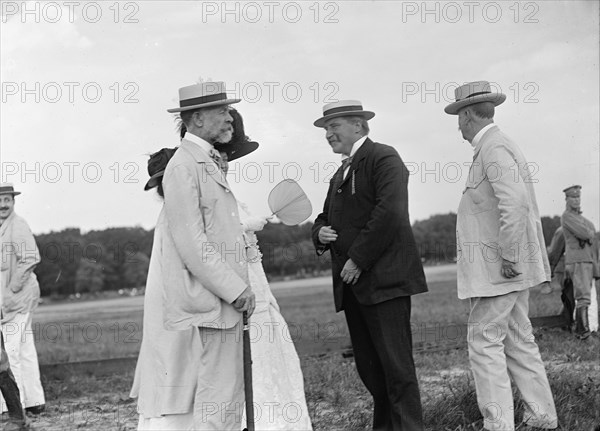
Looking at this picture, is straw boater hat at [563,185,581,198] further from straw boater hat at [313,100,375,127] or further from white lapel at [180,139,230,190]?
white lapel at [180,139,230,190]

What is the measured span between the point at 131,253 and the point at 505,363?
44.4 ft

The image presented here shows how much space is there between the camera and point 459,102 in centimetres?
545

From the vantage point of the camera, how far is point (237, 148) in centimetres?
582

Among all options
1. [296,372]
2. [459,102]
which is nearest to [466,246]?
[459,102]

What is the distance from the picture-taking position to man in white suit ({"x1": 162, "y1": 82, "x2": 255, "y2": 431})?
4.28m

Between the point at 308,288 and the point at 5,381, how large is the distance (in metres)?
20.1

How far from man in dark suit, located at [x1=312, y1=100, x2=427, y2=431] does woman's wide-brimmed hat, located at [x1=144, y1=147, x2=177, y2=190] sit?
1011 mm

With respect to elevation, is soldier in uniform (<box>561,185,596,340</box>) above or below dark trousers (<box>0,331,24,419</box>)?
above

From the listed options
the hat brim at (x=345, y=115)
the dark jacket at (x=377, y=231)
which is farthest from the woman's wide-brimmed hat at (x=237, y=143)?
the dark jacket at (x=377, y=231)

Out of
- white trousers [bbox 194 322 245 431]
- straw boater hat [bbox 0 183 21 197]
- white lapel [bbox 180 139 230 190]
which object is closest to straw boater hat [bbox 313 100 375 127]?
white lapel [bbox 180 139 230 190]

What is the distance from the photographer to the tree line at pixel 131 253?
13188mm

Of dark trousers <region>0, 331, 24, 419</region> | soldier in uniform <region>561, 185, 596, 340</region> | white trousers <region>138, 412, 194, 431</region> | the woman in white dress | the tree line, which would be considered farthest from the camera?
the tree line

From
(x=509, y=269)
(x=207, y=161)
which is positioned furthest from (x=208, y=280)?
(x=509, y=269)

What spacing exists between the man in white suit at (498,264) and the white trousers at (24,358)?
4.38 meters
